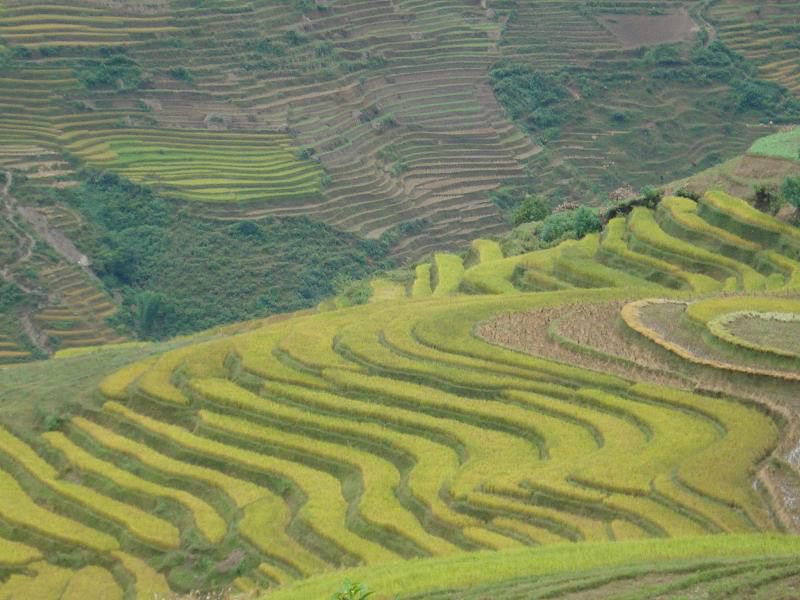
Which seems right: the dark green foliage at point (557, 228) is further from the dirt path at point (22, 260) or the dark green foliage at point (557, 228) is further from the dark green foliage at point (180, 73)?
the dark green foliage at point (180, 73)

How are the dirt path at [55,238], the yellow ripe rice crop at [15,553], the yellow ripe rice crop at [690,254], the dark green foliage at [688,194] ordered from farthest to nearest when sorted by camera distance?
the dirt path at [55,238] → the dark green foliage at [688,194] → the yellow ripe rice crop at [690,254] → the yellow ripe rice crop at [15,553]

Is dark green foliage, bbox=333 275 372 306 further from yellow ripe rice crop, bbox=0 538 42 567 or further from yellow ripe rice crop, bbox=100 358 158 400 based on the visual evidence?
yellow ripe rice crop, bbox=0 538 42 567

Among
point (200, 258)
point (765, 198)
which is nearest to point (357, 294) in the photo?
point (200, 258)

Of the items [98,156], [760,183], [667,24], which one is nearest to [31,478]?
[760,183]

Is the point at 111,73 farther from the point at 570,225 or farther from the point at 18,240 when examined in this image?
the point at 570,225

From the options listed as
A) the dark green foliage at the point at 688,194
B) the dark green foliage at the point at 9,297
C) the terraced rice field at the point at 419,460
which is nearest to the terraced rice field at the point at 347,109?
the dark green foliage at the point at 9,297

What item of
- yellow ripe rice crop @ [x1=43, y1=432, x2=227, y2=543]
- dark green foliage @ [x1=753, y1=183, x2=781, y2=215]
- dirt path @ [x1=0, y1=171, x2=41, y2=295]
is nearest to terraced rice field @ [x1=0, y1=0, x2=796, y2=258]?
dirt path @ [x1=0, y1=171, x2=41, y2=295]

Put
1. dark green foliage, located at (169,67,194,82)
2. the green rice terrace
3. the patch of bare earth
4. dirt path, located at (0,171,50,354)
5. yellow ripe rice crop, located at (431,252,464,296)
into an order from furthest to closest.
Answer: the patch of bare earth
dark green foliage, located at (169,67,194,82)
dirt path, located at (0,171,50,354)
yellow ripe rice crop, located at (431,252,464,296)
the green rice terrace
